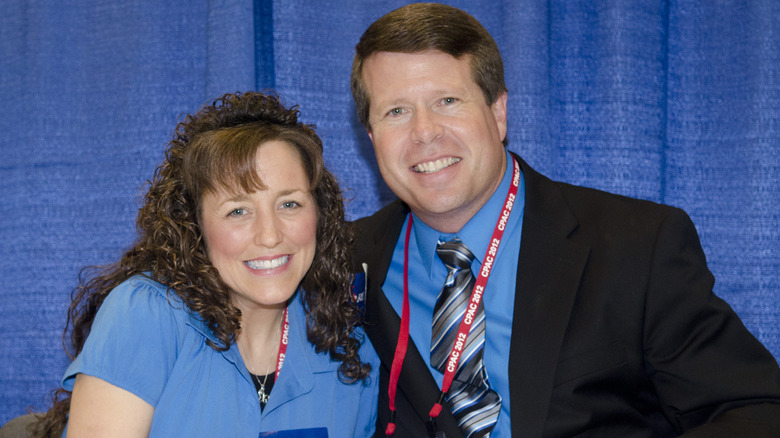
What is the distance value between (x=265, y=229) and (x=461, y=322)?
0.55 meters

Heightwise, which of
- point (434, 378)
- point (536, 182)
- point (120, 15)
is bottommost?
point (434, 378)

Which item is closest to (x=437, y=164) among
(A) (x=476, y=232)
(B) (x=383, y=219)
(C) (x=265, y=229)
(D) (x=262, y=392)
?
(A) (x=476, y=232)

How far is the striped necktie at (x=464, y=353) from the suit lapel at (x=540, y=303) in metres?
0.09

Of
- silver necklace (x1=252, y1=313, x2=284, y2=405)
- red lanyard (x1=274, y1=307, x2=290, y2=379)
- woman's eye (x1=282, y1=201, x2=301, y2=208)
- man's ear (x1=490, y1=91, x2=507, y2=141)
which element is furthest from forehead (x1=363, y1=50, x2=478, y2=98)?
silver necklace (x1=252, y1=313, x2=284, y2=405)

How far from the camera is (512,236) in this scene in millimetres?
1779

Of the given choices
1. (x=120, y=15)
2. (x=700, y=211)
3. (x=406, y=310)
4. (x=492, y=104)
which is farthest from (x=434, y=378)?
(x=120, y=15)

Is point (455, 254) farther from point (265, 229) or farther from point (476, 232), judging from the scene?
point (265, 229)

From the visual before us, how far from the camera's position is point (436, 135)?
178cm

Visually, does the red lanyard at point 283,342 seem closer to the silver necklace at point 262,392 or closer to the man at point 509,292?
the silver necklace at point 262,392

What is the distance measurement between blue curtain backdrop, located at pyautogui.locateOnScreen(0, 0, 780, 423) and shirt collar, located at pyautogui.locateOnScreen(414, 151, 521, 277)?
0.43 metres

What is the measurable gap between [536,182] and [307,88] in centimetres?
96

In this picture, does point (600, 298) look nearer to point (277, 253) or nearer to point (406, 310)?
point (406, 310)

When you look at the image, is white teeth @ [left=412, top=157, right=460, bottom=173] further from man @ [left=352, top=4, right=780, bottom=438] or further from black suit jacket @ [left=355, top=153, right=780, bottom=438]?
black suit jacket @ [left=355, top=153, right=780, bottom=438]

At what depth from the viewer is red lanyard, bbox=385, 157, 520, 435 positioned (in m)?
1.64
